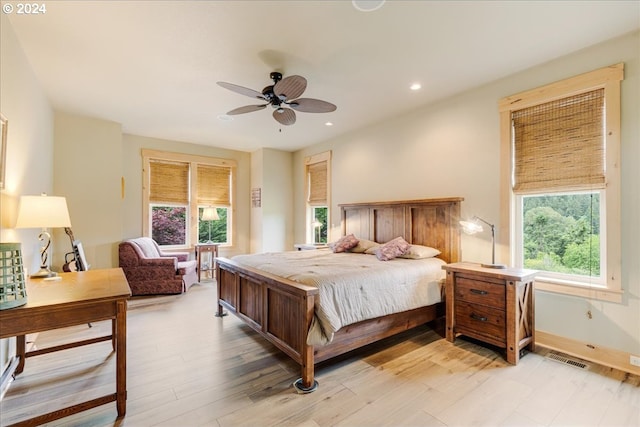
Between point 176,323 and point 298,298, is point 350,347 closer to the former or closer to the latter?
point 298,298

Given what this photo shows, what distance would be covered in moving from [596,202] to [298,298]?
115 inches

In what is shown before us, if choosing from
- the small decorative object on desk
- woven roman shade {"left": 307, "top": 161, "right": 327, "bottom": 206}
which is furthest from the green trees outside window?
the small decorative object on desk

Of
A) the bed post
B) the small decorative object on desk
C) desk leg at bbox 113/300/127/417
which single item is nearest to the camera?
the small decorative object on desk

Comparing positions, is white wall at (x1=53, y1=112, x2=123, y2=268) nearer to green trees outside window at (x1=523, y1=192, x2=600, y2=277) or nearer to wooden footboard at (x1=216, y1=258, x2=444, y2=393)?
wooden footboard at (x1=216, y1=258, x2=444, y2=393)

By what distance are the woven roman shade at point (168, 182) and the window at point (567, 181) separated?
583 cm

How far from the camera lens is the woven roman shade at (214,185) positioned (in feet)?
21.1

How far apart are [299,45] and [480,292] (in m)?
2.93

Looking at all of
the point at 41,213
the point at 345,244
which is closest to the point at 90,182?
the point at 41,213

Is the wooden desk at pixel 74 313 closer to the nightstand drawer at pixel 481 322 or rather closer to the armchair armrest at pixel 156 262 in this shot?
the armchair armrest at pixel 156 262

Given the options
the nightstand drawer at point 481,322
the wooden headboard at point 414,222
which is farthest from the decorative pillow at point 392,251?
the nightstand drawer at point 481,322

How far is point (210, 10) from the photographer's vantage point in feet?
7.25

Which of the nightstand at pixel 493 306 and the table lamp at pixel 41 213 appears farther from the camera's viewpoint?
the nightstand at pixel 493 306

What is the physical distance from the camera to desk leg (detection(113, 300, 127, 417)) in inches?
71.6

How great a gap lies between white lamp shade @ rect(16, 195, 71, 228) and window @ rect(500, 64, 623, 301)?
14.1ft
